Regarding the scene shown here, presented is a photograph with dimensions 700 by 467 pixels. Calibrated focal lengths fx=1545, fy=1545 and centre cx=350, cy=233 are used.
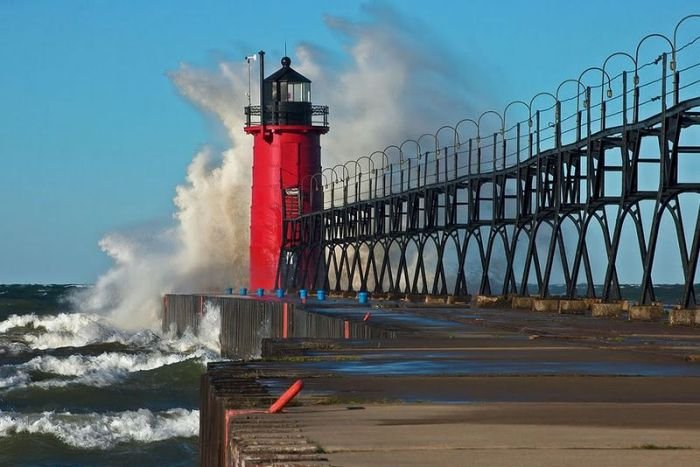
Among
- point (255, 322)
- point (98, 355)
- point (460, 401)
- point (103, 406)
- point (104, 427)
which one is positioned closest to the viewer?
point (460, 401)

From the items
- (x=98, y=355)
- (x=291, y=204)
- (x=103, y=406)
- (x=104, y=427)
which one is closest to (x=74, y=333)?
(x=291, y=204)

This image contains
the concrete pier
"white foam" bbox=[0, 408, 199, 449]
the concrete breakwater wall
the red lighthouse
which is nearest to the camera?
the concrete pier

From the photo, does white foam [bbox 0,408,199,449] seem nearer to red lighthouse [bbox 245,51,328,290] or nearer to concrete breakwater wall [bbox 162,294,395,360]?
concrete breakwater wall [bbox 162,294,395,360]

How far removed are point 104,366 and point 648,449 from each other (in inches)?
1431

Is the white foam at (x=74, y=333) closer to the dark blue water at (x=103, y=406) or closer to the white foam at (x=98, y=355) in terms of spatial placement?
the white foam at (x=98, y=355)

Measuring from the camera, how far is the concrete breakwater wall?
27156 mm

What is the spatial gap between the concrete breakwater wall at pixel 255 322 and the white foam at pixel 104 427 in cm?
316

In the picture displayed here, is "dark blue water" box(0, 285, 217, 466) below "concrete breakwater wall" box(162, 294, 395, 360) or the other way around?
below

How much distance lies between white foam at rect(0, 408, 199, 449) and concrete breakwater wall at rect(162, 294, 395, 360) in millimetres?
3157

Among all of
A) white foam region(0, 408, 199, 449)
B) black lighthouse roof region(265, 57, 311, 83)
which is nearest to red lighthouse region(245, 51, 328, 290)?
black lighthouse roof region(265, 57, 311, 83)

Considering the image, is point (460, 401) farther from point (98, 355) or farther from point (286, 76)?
point (286, 76)

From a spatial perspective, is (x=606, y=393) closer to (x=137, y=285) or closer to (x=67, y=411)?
(x=67, y=411)

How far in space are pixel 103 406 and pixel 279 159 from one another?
3880 centimetres

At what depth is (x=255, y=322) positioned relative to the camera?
4425cm
